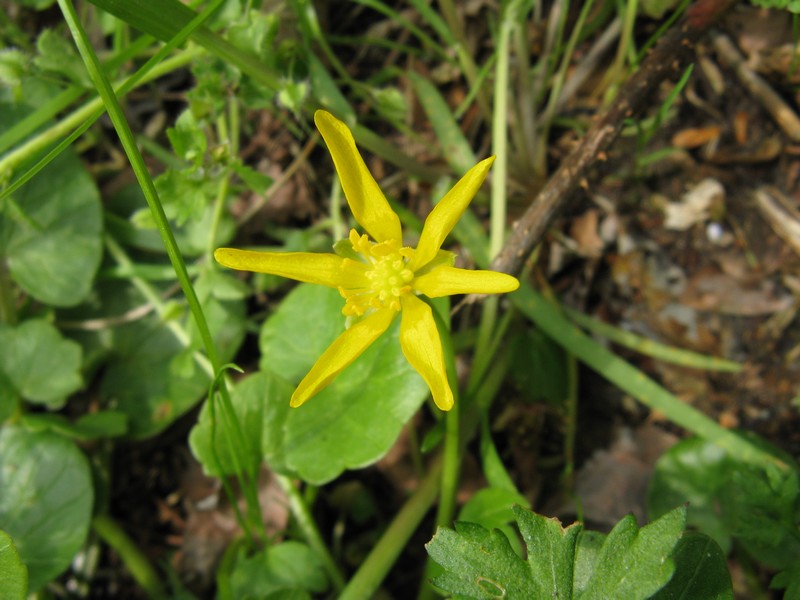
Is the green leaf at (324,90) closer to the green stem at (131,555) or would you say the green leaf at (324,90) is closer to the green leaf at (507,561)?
the green leaf at (507,561)

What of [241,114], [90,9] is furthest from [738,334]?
[90,9]

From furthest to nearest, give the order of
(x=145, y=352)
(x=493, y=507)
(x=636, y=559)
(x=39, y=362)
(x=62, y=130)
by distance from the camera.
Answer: (x=145, y=352)
(x=39, y=362)
(x=62, y=130)
(x=493, y=507)
(x=636, y=559)

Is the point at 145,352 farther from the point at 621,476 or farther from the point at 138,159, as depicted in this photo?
the point at 621,476

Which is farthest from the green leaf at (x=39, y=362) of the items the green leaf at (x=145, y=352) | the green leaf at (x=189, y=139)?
the green leaf at (x=189, y=139)

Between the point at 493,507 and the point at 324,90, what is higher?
the point at 324,90

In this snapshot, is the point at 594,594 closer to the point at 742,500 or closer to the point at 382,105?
the point at 742,500

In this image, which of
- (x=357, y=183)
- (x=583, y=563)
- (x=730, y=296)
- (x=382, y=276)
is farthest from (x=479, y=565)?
(x=730, y=296)
